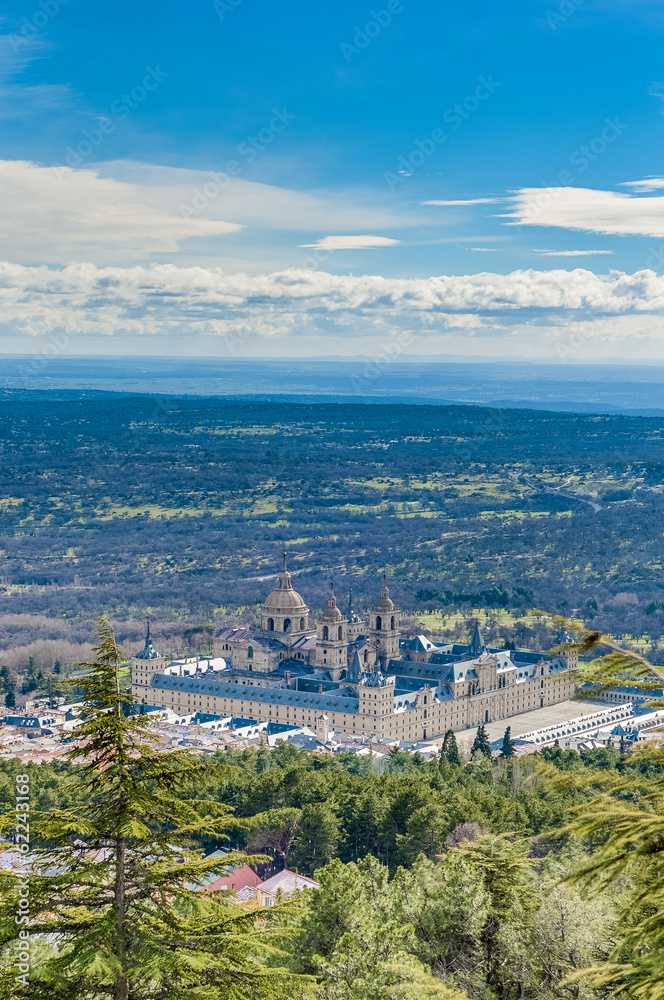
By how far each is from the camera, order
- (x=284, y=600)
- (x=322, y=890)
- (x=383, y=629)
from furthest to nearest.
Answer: (x=284, y=600) < (x=383, y=629) < (x=322, y=890)

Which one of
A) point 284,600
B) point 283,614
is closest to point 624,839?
point 284,600

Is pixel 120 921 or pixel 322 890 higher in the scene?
pixel 120 921

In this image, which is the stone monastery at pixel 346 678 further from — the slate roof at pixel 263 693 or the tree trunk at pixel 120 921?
the tree trunk at pixel 120 921

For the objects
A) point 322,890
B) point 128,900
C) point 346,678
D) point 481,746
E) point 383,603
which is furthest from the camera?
point 383,603

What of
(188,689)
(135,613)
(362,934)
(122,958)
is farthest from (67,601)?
(122,958)

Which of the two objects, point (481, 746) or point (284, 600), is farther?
point (284, 600)

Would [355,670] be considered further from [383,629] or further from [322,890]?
[322,890]

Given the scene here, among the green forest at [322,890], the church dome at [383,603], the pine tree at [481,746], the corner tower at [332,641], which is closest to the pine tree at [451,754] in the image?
the pine tree at [481,746]

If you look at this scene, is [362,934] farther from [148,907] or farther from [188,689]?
[188,689]
